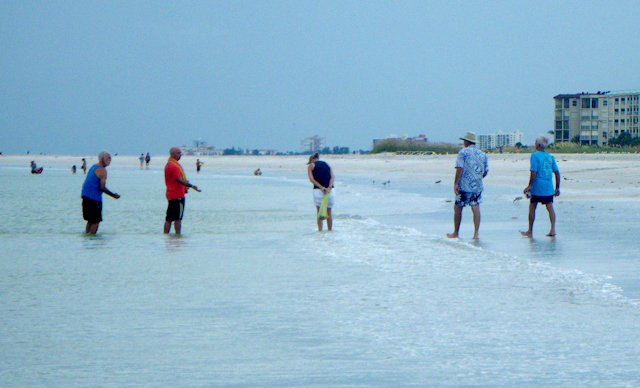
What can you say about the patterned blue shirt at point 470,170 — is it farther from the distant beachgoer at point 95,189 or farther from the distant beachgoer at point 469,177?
the distant beachgoer at point 95,189

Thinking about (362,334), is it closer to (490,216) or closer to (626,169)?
(490,216)

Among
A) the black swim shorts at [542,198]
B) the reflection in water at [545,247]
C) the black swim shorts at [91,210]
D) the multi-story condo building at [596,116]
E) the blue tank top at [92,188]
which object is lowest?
the reflection in water at [545,247]

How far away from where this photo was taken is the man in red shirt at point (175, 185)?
40.5 feet

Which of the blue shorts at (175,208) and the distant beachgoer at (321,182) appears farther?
the distant beachgoer at (321,182)

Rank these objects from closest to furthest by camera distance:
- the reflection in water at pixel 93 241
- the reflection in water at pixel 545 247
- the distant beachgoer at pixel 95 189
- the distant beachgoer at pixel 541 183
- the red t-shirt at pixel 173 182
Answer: the reflection in water at pixel 545 247, the distant beachgoer at pixel 541 183, the reflection in water at pixel 93 241, the red t-shirt at pixel 173 182, the distant beachgoer at pixel 95 189

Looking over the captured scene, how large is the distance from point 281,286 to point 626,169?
27.3 meters

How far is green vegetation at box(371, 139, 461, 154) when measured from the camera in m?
80.5

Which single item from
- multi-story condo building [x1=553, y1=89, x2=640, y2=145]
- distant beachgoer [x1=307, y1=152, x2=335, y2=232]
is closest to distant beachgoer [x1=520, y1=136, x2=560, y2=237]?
distant beachgoer [x1=307, y1=152, x2=335, y2=232]

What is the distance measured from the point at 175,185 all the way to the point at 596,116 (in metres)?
98.6

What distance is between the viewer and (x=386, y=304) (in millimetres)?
6523

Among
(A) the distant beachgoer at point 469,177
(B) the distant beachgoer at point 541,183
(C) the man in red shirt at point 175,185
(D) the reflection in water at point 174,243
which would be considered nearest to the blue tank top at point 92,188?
(C) the man in red shirt at point 175,185

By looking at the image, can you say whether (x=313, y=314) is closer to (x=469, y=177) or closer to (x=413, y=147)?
(x=469, y=177)

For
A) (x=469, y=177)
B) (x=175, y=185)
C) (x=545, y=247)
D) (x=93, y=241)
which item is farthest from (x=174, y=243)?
(x=545, y=247)

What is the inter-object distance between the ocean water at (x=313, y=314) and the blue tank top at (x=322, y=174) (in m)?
1.51
